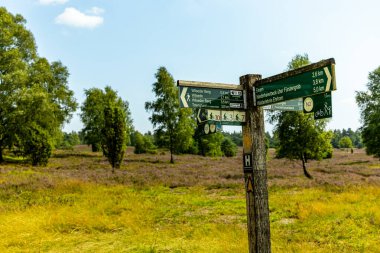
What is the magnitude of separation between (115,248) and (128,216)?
9.30 ft

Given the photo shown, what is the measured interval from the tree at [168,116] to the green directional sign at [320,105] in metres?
34.4

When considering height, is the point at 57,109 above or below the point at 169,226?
above

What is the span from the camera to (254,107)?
4582mm

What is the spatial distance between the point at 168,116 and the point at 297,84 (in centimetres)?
3508

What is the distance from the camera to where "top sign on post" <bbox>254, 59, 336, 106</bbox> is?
3.81m

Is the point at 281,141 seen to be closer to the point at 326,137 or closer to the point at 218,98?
the point at 326,137

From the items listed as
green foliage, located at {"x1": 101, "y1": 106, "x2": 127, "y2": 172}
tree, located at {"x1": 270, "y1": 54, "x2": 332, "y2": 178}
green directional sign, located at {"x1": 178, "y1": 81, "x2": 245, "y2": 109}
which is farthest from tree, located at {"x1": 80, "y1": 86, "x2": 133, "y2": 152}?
green directional sign, located at {"x1": 178, "y1": 81, "x2": 245, "y2": 109}

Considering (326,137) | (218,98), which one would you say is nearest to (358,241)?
(218,98)

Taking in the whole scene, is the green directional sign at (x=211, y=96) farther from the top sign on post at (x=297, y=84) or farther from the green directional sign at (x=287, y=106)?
the green directional sign at (x=287, y=106)

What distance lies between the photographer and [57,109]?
4109cm

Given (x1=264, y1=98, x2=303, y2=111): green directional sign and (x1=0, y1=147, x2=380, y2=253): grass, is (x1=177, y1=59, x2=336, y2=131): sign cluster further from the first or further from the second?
(x1=0, y1=147, x2=380, y2=253): grass

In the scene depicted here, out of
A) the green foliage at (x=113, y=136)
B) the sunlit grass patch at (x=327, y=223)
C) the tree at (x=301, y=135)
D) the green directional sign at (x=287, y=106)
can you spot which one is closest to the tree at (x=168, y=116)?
the green foliage at (x=113, y=136)

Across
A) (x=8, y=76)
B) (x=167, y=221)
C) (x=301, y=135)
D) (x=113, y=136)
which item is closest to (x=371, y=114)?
(x=301, y=135)

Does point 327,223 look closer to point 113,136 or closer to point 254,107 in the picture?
point 254,107
